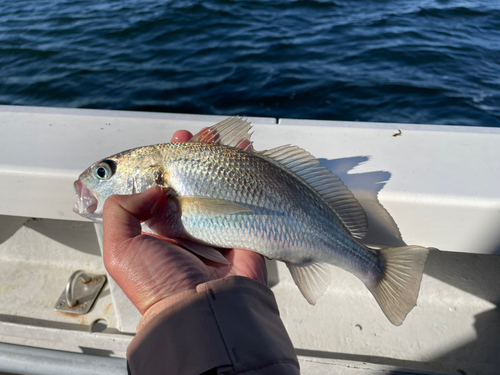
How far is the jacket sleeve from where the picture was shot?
1.04m

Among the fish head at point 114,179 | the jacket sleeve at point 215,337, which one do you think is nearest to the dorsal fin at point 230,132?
the fish head at point 114,179

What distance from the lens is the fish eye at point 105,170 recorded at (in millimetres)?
1688

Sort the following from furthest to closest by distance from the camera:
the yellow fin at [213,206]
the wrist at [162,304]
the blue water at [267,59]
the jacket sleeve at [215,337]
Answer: the blue water at [267,59], the yellow fin at [213,206], the wrist at [162,304], the jacket sleeve at [215,337]

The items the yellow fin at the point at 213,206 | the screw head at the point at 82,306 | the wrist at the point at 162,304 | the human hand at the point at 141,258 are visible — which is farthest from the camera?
the screw head at the point at 82,306

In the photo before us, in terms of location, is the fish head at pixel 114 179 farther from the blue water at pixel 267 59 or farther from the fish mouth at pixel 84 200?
the blue water at pixel 267 59

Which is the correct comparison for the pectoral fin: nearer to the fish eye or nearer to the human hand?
the human hand

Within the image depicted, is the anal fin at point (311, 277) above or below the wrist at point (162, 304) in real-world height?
below

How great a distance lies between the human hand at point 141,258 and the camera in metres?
1.38

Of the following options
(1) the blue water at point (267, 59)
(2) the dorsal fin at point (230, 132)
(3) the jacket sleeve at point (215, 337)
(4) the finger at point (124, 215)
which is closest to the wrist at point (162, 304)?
(3) the jacket sleeve at point (215, 337)

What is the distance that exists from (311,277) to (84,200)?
1.20 metres

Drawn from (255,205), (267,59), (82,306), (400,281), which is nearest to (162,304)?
(255,205)

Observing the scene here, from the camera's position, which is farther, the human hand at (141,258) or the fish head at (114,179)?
the fish head at (114,179)

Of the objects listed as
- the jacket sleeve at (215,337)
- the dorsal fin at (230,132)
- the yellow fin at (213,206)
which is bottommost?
the jacket sleeve at (215,337)

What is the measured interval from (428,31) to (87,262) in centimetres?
804
